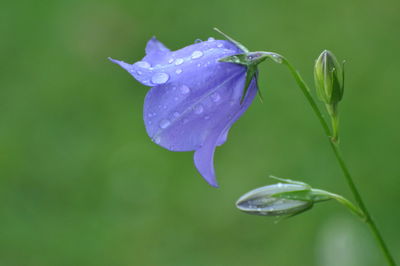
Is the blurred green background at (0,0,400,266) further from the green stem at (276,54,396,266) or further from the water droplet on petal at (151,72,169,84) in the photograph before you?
the water droplet on petal at (151,72,169,84)

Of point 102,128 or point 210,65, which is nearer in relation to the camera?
point 210,65

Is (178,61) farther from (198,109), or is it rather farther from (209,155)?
(209,155)

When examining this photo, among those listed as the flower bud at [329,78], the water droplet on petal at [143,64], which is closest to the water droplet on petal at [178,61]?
the water droplet on petal at [143,64]

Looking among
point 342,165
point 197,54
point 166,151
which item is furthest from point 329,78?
point 166,151

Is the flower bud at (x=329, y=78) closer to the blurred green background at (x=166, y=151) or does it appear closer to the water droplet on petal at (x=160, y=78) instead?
the water droplet on petal at (x=160, y=78)

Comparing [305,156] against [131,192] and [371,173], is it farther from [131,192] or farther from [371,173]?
[131,192]

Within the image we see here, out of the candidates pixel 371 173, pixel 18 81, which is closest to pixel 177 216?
pixel 371 173

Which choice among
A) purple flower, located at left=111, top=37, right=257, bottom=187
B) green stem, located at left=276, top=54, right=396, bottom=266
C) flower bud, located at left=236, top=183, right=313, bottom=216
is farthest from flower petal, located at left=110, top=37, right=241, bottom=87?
flower bud, located at left=236, top=183, right=313, bottom=216
